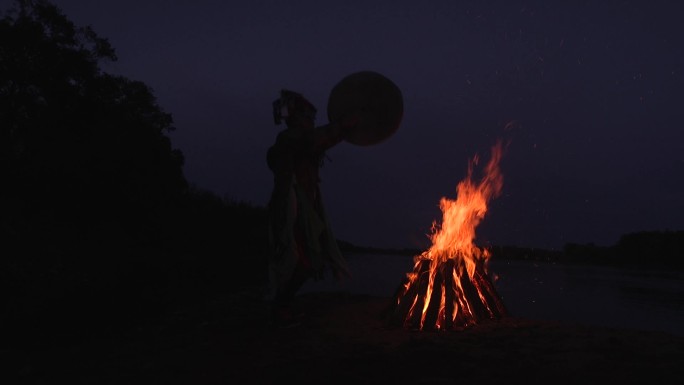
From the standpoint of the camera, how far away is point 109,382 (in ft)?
14.2

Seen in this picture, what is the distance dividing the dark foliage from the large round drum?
5074mm

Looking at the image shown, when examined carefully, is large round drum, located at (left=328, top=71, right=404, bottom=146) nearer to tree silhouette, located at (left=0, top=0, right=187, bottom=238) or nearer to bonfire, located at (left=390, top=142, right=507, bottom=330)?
bonfire, located at (left=390, top=142, right=507, bottom=330)

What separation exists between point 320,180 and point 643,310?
11.6 meters

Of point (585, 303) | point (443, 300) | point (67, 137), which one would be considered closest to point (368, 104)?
point (443, 300)

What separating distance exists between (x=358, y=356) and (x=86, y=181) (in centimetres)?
1502

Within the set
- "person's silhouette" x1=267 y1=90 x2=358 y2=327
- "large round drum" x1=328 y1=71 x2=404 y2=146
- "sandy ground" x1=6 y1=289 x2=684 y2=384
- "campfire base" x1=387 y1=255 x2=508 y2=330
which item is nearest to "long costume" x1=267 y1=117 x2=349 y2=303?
"person's silhouette" x1=267 y1=90 x2=358 y2=327

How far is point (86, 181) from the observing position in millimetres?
17094

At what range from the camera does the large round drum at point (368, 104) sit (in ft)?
21.5

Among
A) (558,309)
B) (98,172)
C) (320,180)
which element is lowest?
(558,309)

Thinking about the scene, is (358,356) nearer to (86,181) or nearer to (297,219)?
(297,219)

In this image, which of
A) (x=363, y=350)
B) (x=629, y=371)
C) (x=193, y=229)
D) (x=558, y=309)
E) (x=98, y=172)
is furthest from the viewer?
(x=193, y=229)

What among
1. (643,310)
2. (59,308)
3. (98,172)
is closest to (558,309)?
(643,310)

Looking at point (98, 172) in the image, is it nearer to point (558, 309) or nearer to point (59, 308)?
point (59, 308)

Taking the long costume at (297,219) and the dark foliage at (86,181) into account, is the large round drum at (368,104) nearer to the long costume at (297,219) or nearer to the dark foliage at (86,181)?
the long costume at (297,219)
